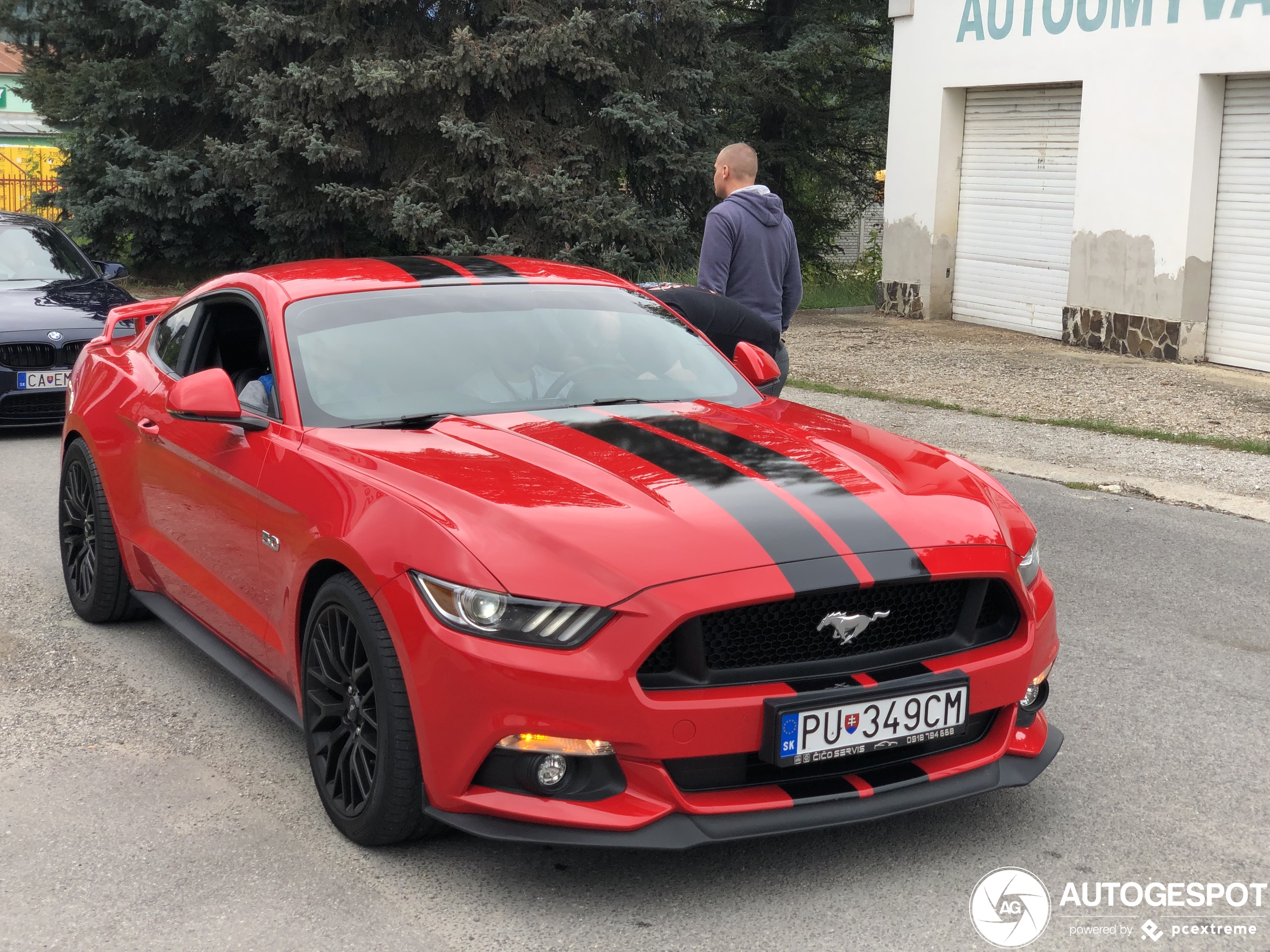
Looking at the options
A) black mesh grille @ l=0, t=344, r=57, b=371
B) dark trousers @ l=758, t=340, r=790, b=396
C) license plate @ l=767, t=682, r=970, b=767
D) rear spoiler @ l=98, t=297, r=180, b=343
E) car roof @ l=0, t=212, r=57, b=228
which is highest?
car roof @ l=0, t=212, r=57, b=228

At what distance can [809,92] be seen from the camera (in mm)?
23375

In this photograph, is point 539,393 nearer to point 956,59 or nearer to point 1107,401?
point 1107,401

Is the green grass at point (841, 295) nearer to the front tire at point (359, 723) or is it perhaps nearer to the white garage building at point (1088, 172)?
the white garage building at point (1088, 172)

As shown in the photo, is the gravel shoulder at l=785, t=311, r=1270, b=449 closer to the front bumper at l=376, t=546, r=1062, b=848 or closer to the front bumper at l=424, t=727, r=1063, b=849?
the front bumper at l=424, t=727, r=1063, b=849

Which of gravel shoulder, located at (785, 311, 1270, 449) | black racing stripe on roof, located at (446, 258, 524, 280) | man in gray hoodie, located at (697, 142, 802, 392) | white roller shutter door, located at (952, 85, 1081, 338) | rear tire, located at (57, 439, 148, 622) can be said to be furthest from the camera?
white roller shutter door, located at (952, 85, 1081, 338)

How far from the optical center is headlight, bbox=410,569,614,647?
3209 mm

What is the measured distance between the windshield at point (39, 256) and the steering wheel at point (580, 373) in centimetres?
802

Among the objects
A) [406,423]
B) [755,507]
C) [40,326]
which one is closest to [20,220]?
[40,326]

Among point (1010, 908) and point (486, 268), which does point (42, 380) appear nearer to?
point (486, 268)

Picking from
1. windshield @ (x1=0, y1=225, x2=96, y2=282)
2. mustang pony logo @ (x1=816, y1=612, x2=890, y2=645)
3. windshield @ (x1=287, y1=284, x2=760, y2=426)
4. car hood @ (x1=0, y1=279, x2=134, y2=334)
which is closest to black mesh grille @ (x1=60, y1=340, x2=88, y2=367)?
car hood @ (x1=0, y1=279, x2=134, y2=334)

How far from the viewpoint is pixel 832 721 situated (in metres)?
3.30

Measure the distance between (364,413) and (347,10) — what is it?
1649cm

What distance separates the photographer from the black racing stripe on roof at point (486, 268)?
509cm

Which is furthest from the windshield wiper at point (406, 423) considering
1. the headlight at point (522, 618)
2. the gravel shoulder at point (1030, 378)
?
the gravel shoulder at point (1030, 378)
